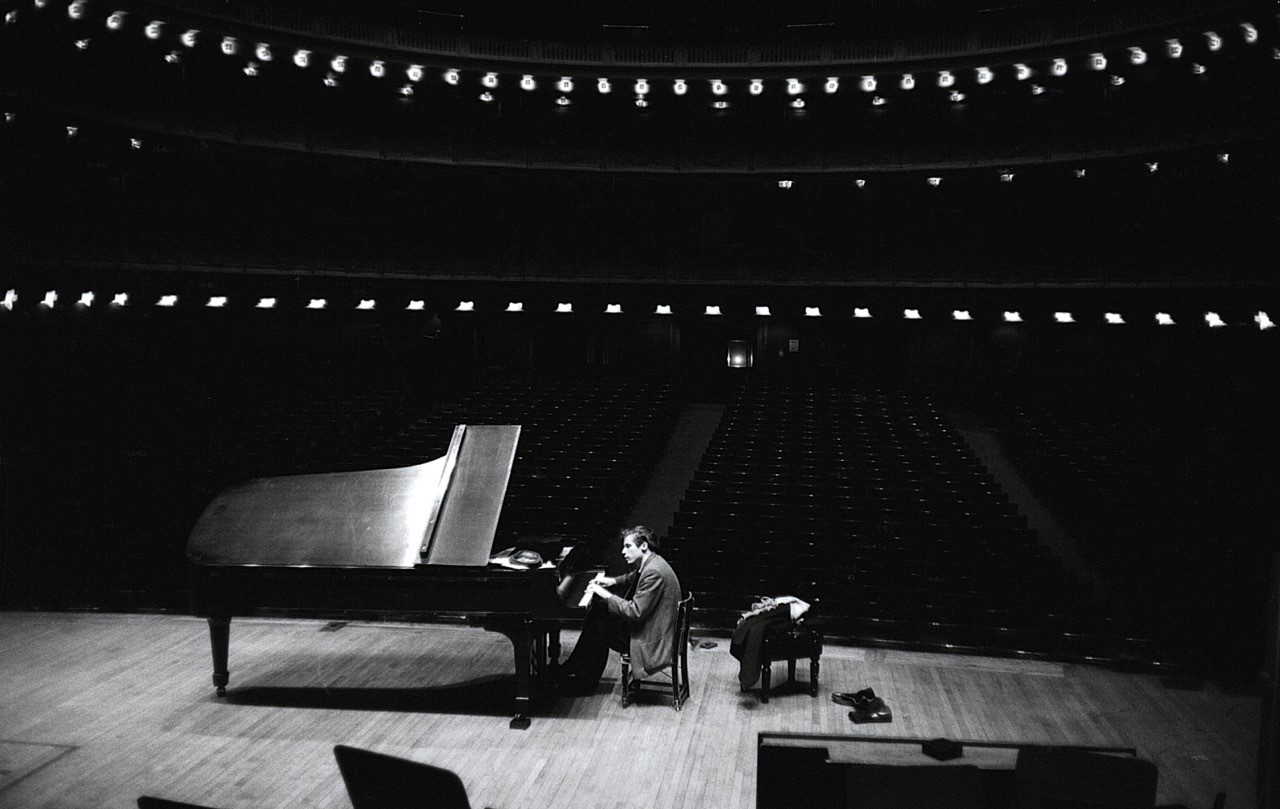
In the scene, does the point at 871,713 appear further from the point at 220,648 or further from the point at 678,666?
the point at 220,648

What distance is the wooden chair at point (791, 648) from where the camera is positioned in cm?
653

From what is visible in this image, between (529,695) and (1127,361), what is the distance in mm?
13959

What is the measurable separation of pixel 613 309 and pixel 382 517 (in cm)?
1184

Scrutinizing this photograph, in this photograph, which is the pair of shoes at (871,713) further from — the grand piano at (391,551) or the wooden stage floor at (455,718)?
the grand piano at (391,551)

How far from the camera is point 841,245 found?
18.0 metres

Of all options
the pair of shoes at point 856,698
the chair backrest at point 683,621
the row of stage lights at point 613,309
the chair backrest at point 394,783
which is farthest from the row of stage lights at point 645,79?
the chair backrest at point 394,783

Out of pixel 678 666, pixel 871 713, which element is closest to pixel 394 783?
pixel 678 666

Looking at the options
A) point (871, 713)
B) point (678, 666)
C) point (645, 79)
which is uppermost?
point (645, 79)

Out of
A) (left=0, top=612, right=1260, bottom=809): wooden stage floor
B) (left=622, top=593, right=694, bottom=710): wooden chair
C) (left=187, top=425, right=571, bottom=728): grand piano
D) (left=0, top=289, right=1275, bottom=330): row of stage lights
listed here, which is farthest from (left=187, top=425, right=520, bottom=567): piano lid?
(left=0, top=289, right=1275, bottom=330): row of stage lights

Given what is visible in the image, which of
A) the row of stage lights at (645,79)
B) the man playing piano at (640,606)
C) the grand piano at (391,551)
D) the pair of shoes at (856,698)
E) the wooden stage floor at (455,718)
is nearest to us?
the wooden stage floor at (455,718)

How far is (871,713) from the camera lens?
6230mm

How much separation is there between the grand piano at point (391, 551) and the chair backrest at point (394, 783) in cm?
273

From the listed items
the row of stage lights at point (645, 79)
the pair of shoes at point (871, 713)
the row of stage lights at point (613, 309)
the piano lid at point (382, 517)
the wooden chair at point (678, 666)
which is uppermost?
the row of stage lights at point (645, 79)

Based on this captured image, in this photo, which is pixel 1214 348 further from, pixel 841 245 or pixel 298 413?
pixel 298 413
